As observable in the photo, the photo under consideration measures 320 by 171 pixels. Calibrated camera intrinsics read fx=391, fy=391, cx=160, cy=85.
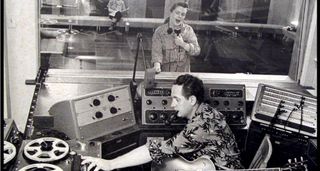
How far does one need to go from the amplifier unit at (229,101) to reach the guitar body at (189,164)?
58 centimetres

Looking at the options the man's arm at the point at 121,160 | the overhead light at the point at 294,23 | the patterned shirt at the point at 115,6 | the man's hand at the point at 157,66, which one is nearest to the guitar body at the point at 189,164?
the man's arm at the point at 121,160

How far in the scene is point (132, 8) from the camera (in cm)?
296

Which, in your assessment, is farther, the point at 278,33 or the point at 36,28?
the point at 278,33

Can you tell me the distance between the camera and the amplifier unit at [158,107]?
7.31 ft

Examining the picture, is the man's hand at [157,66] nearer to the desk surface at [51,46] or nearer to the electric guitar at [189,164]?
the desk surface at [51,46]

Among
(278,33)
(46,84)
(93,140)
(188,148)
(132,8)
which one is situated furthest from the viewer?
(278,33)

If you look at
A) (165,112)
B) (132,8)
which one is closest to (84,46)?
(132,8)

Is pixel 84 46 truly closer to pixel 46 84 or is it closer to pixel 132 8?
pixel 132 8

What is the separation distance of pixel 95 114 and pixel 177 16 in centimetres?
103

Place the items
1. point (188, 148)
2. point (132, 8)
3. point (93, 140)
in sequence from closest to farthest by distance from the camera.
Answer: point (188, 148) < point (93, 140) < point (132, 8)

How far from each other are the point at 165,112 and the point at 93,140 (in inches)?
18.4

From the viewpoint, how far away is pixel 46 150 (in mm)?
1623

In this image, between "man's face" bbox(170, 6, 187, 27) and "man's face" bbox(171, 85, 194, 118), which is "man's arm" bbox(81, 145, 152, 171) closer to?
"man's face" bbox(171, 85, 194, 118)

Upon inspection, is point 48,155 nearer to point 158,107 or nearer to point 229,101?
point 158,107
